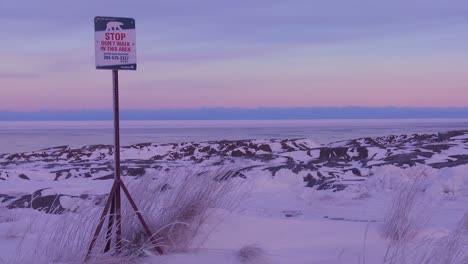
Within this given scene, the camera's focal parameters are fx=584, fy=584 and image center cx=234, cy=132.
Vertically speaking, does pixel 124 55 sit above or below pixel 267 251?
above

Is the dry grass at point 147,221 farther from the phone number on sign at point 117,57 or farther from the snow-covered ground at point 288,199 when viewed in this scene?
the phone number on sign at point 117,57

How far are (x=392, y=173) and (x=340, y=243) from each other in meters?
5.72

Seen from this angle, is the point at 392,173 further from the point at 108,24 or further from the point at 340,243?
→ the point at 108,24

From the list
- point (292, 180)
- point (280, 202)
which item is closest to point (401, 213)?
point (280, 202)

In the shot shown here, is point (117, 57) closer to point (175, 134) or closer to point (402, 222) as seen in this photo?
point (402, 222)

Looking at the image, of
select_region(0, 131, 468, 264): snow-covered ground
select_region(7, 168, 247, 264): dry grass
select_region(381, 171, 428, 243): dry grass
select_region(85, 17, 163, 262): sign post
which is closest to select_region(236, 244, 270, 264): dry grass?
select_region(0, 131, 468, 264): snow-covered ground

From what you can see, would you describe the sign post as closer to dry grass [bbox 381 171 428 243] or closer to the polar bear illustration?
the polar bear illustration

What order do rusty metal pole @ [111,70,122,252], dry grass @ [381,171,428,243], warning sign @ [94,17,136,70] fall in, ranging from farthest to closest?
dry grass @ [381,171,428,243] → rusty metal pole @ [111,70,122,252] → warning sign @ [94,17,136,70]

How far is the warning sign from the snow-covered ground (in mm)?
1094

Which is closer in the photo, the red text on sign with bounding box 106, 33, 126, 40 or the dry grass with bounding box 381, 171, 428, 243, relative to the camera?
the red text on sign with bounding box 106, 33, 126, 40

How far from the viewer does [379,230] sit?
199 inches

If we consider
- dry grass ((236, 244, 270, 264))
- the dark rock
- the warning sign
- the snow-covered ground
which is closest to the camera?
the warning sign

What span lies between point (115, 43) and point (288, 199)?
577cm

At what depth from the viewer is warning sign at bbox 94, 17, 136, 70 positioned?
3.75m
